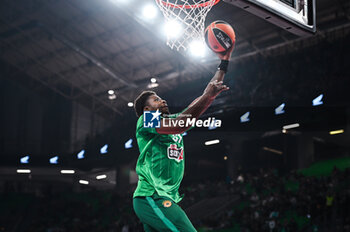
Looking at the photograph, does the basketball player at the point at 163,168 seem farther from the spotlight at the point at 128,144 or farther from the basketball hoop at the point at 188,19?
the spotlight at the point at 128,144

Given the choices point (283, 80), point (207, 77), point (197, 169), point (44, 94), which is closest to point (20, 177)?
point (44, 94)

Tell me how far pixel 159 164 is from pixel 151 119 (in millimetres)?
386

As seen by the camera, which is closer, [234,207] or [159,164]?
[159,164]

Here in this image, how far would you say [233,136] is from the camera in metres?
24.0

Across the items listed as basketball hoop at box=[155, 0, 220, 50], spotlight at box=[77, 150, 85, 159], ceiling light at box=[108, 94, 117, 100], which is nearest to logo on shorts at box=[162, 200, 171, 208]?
basketball hoop at box=[155, 0, 220, 50]

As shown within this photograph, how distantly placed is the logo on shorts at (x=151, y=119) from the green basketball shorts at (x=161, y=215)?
0.58 m

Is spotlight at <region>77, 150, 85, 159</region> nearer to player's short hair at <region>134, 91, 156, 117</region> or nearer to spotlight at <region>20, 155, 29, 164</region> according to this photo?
spotlight at <region>20, 155, 29, 164</region>

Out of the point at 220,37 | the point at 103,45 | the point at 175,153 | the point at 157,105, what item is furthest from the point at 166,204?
the point at 103,45

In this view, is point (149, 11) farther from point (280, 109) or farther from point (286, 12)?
point (286, 12)

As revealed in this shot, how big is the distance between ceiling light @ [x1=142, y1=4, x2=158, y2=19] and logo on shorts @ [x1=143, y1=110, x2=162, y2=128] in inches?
604

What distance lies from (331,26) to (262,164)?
8305 millimetres

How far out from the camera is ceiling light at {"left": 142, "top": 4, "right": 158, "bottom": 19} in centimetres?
1880

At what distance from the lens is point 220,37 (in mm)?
4191

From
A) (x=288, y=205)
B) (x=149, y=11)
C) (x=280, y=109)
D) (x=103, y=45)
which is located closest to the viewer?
(x=288, y=205)
